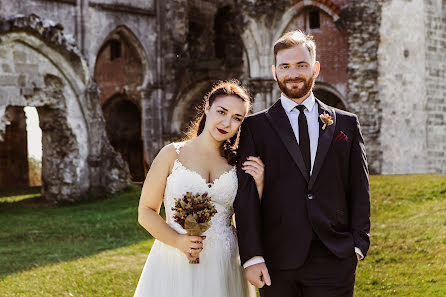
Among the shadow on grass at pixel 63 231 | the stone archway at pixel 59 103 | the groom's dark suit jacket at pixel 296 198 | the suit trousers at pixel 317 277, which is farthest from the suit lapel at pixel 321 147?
the stone archway at pixel 59 103

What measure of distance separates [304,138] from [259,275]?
2.84 ft

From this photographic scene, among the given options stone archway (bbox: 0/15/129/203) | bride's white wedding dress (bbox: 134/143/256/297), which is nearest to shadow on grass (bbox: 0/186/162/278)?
stone archway (bbox: 0/15/129/203)

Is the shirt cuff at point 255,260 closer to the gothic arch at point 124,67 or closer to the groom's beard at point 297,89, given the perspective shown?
the groom's beard at point 297,89

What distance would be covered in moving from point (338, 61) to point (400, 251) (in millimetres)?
10713

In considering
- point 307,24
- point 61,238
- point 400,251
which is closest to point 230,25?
point 307,24

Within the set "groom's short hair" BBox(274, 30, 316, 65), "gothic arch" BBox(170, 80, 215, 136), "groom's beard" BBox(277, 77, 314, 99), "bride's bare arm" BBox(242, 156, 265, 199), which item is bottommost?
"bride's bare arm" BBox(242, 156, 265, 199)

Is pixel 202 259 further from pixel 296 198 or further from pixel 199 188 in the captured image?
pixel 296 198

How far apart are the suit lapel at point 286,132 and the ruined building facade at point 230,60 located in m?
11.7

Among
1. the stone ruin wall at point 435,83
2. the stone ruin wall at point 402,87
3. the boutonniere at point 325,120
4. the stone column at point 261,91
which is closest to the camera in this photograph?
the boutonniere at point 325,120

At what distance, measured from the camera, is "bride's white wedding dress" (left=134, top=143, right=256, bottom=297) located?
368 cm

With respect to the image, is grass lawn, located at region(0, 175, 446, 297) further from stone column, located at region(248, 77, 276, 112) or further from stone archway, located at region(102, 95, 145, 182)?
stone archway, located at region(102, 95, 145, 182)

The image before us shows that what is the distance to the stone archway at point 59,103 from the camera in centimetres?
1409

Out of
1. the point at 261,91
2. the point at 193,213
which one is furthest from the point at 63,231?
the point at 261,91

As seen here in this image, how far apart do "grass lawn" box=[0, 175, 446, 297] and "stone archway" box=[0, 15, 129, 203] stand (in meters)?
1.67
